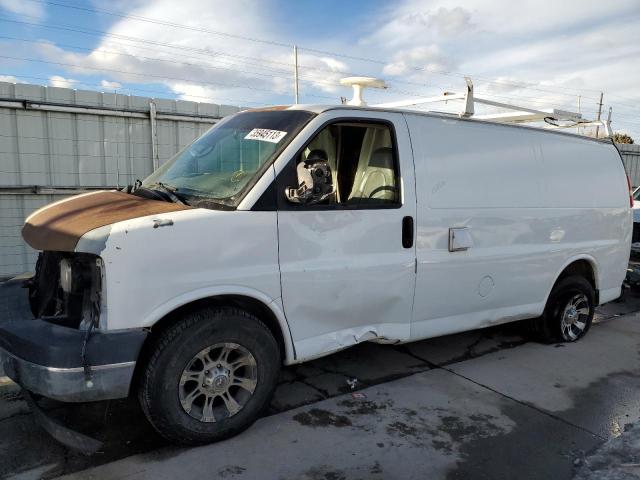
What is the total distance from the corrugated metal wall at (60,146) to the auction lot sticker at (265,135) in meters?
4.98

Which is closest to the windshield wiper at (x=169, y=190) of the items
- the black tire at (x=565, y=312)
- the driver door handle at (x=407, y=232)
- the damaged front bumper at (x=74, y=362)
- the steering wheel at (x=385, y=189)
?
the damaged front bumper at (x=74, y=362)

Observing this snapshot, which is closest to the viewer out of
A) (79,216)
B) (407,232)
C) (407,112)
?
(79,216)

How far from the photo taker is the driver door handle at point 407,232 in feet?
13.1

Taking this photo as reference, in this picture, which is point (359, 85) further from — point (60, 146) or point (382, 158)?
point (60, 146)

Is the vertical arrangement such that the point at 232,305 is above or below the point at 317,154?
below

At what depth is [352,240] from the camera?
3.72m

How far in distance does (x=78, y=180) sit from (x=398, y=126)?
5644 millimetres

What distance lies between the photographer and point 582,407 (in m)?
4.17

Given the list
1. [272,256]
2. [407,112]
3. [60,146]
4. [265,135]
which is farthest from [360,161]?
[60,146]

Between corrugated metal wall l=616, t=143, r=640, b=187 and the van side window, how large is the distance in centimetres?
1538

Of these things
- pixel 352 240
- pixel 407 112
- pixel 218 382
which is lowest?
pixel 218 382

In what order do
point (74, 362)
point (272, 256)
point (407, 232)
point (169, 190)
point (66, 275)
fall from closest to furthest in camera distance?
point (74, 362) → point (66, 275) → point (272, 256) → point (169, 190) → point (407, 232)

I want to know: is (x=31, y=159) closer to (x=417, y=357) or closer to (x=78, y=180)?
(x=78, y=180)

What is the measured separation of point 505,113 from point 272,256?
3.55m
